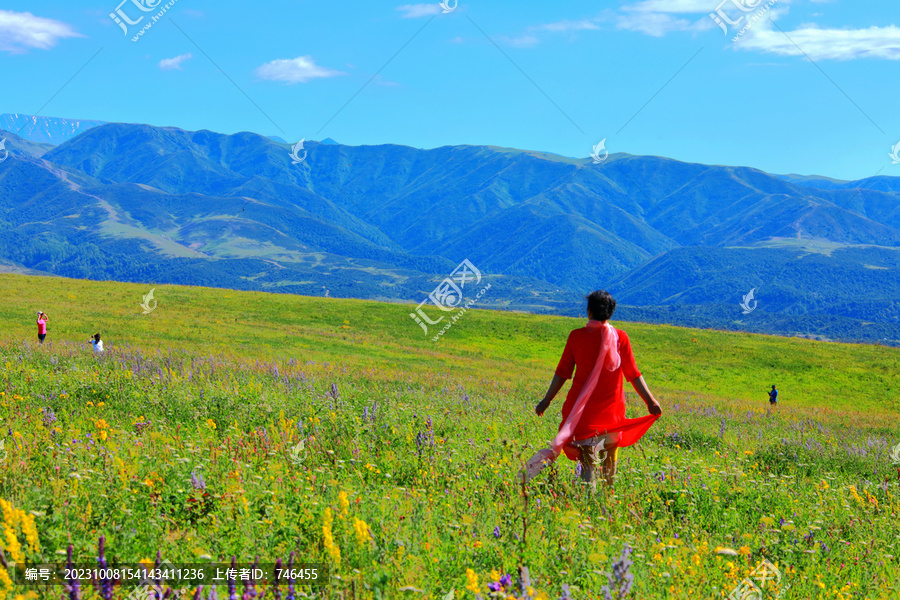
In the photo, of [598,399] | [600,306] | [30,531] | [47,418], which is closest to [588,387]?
[598,399]

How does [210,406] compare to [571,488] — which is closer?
[571,488]

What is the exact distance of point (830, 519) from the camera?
6000 millimetres

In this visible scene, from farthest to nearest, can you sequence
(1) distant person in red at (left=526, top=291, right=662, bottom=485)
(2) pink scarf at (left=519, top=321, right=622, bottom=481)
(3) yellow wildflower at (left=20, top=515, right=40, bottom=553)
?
(1) distant person in red at (left=526, top=291, right=662, bottom=485) → (2) pink scarf at (left=519, top=321, right=622, bottom=481) → (3) yellow wildflower at (left=20, top=515, right=40, bottom=553)

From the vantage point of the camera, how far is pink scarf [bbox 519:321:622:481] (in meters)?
5.77

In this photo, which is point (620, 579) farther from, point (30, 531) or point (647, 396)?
point (647, 396)

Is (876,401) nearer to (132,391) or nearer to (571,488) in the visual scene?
(571,488)

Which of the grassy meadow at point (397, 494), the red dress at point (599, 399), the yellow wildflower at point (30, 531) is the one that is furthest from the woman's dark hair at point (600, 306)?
the yellow wildflower at point (30, 531)

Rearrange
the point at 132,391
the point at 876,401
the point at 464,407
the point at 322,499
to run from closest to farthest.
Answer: the point at 322,499, the point at 132,391, the point at 464,407, the point at 876,401

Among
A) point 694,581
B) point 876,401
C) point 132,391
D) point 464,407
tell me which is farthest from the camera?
point 876,401

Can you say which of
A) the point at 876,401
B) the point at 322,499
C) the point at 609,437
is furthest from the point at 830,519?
the point at 876,401

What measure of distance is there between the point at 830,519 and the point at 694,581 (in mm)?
2963

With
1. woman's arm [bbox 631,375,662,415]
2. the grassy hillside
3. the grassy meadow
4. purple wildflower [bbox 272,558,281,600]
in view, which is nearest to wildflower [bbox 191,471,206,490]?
the grassy meadow

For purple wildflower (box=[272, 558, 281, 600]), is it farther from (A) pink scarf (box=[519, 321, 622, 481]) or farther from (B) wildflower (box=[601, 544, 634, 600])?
(A) pink scarf (box=[519, 321, 622, 481])

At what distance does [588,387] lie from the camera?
5941mm
